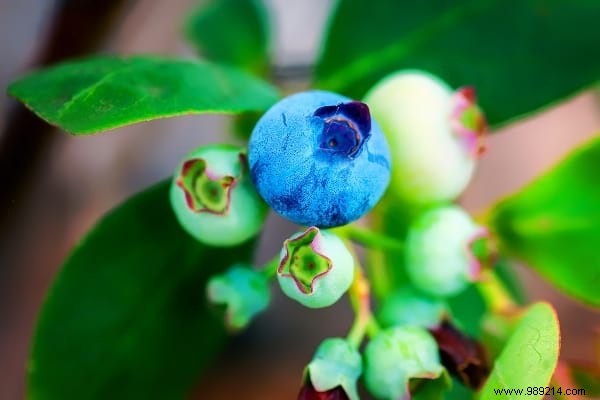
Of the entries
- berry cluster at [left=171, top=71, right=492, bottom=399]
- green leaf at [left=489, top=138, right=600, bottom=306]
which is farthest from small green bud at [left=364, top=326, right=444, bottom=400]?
green leaf at [left=489, top=138, right=600, bottom=306]

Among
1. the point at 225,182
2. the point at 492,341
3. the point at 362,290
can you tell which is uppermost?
the point at 225,182

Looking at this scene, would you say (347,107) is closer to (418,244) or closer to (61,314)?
(418,244)

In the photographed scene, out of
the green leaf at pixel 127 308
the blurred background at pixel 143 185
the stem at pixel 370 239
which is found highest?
the stem at pixel 370 239

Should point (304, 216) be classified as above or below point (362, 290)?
above

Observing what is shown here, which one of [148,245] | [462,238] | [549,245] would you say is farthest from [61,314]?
[549,245]

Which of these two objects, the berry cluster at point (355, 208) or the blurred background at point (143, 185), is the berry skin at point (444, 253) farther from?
the blurred background at point (143, 185)

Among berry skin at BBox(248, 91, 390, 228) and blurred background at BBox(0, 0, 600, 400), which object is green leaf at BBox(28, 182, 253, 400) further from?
blurred background at BBox(0, 0, 600, 400)

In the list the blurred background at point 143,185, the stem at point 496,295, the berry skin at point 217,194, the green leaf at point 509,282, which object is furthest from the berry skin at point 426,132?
the blurred background at point 143,185
